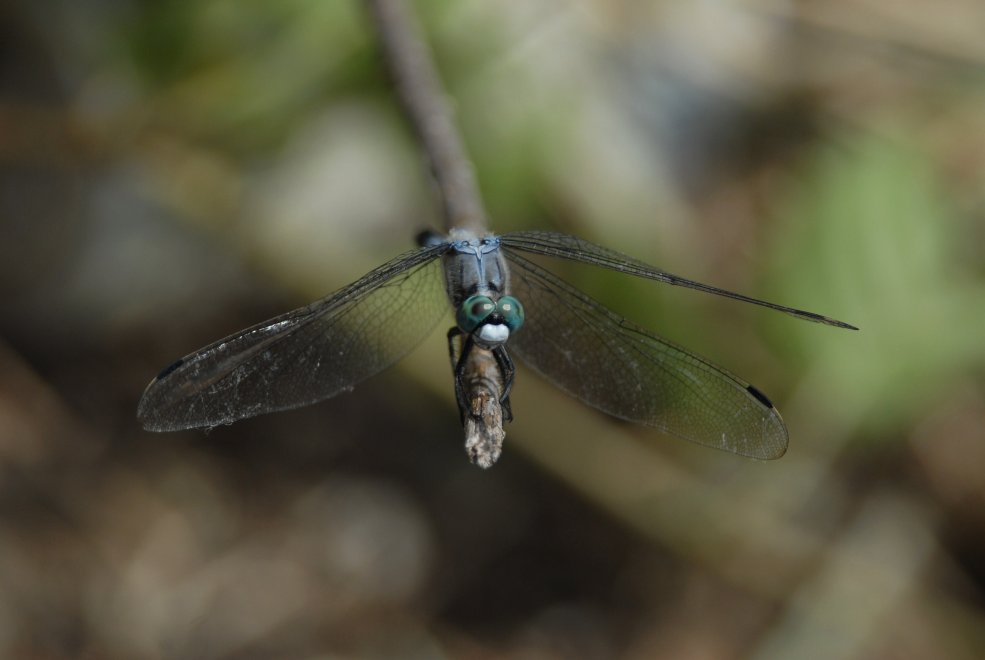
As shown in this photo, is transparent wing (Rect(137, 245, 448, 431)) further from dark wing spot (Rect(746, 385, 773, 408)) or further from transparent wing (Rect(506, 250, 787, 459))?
dark wing spot (Rect(746, 385, 773, 408))

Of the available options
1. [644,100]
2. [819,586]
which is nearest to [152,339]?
[644,100]

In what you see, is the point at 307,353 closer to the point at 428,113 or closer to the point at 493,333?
the point at 493,333

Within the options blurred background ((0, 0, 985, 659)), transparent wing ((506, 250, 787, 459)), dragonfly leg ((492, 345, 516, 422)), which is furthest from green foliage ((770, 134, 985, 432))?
dragonfly leg ((492, 345, 516, 422))

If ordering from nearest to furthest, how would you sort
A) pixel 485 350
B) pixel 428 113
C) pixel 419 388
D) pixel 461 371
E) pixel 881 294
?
pixel 461 371 < pixel 485 350 < pixel 428 113 < pixel 881 294 < pixel 419 388

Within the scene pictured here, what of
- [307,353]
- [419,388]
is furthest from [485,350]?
[419,388]

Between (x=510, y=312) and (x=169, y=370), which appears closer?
(x=169, y=370)

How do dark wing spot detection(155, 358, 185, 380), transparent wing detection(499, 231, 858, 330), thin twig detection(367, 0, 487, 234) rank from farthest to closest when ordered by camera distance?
1. transparent wing detection(499, 231, 858, 330)
2. thin twig detection(367, 0, 487, 234)
3. dark wing spot detection(155, 358, 185, 380)

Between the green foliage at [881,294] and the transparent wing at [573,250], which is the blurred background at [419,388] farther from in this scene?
the transparent wing at [573,250]
